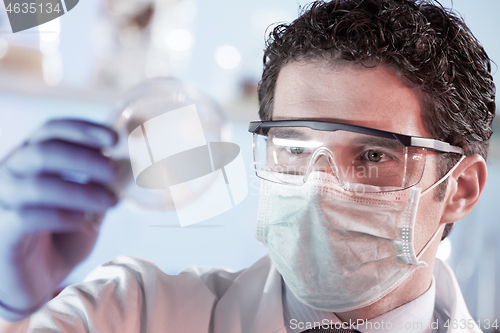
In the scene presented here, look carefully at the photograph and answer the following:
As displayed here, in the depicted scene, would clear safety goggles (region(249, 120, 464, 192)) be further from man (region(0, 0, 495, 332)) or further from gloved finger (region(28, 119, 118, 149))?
gloved finger (region(28, 119, 118, 149))

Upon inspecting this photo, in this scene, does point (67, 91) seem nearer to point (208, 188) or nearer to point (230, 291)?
point (208, 188)

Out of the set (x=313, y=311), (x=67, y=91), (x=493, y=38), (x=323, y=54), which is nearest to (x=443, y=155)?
(x=323, y=54)

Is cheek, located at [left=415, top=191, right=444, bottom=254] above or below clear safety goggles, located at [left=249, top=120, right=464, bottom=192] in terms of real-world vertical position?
below

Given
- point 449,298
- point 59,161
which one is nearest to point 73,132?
point 59,161

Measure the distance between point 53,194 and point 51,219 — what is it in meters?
0.07

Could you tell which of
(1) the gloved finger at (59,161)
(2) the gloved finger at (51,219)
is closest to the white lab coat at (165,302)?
(2) the gloved finger at (51,219)

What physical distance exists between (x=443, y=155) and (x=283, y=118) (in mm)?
571

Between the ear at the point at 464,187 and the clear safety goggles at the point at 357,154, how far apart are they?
0.14 meters

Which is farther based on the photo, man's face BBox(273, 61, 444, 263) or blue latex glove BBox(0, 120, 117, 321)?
man's face BBox(273, 61, 444, 263)

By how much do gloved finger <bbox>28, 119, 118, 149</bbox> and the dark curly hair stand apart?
0.75 m

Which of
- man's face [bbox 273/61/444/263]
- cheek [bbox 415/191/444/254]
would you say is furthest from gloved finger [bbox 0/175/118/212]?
cheek [bbox 415/191/444/254]

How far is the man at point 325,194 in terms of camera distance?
1.12m

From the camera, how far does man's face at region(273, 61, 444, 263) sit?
1234 mm

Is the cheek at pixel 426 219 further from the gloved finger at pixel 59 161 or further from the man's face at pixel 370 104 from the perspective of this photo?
the gloved finger at pixel 59 161
